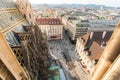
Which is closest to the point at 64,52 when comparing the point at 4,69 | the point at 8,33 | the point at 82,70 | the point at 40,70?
the point at 82,70

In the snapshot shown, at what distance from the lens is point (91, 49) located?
181 ft

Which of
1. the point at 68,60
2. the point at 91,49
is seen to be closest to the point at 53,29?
the point at 68,60

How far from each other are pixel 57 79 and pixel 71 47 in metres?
41.5

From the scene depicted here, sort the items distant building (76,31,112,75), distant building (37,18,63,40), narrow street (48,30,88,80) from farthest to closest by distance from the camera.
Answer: distant building (37,18,63,40) < narrow street (48,30,88,80) < distant building (76,31,112,75)

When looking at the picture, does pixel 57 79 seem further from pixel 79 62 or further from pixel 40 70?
pixel 79 62

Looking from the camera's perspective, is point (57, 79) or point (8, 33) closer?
point (8, 33)

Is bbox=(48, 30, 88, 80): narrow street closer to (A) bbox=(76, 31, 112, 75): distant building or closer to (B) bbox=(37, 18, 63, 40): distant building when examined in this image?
(A) bbox=(76, 31, 112, 75): distant building

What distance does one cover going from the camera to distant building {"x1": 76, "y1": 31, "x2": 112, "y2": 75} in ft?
165

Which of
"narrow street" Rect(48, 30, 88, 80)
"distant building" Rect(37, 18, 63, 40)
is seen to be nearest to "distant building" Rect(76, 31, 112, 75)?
"narrow street" Rect(48, 30, 88, 80)

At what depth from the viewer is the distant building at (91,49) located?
50175 millimetres

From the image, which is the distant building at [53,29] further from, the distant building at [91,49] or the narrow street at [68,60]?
the distant building at [91,49]

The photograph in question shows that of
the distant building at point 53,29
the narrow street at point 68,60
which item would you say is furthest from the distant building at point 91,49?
the distant building at point 53,29

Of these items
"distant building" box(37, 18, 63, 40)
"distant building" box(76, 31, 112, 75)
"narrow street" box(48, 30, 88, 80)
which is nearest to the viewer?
"distant building" box(76, 31, 112, 75)

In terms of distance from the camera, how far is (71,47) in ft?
259
